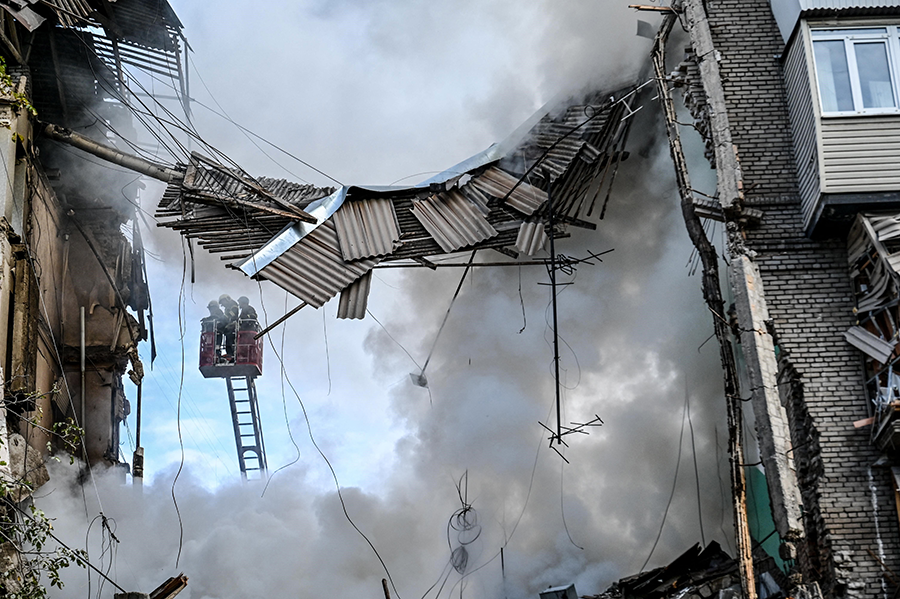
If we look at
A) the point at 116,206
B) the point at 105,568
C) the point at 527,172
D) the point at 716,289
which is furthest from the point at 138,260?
the point at 716,289

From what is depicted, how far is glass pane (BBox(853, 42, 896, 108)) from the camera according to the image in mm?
12727

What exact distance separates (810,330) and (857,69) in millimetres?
3515

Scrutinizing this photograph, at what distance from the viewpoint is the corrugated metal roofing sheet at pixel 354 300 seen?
13.7 m

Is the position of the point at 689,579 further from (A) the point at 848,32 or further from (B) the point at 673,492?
(A) the point at 848,32

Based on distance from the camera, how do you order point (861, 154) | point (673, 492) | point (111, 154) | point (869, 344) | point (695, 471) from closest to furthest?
point (869, 344) < point (861, 154) < point (111, 154) < point (695, 471) < point (673, 492)

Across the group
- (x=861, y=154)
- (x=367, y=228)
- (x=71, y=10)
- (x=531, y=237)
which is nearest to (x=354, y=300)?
(x=367, y=228)

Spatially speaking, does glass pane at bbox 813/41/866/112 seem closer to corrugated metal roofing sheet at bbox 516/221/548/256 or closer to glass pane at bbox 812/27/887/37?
glass pane at bbox 812/27/887/37

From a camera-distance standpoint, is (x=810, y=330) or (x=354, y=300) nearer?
(x=810, y=330)

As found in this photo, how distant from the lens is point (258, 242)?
14.0 meters

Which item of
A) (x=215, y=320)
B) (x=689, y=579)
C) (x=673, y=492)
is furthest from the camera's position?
(x=215, y=320)

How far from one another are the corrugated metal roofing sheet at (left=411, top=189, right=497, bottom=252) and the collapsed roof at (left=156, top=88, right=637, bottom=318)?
16mm

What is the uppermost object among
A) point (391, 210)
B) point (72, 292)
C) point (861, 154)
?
point (72, 292)

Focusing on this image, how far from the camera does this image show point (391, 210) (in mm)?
14391

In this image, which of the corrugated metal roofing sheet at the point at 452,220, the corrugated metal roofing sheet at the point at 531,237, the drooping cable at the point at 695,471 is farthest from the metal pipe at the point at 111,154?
the drooping cable at the point at 695,471
